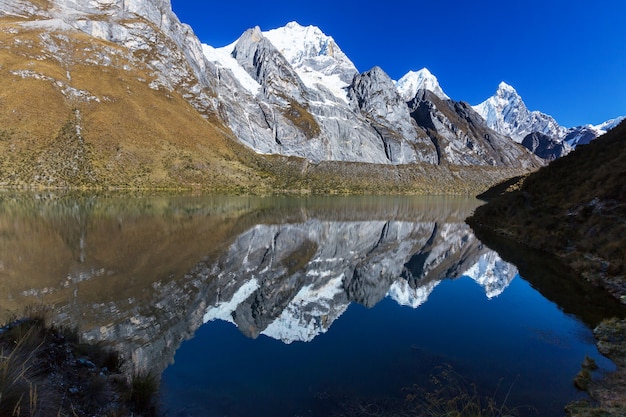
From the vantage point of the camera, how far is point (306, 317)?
54.6 ft

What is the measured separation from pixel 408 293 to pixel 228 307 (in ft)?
39.1

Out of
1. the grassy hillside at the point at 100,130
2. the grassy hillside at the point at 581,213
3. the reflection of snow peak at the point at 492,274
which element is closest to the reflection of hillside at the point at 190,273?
the reflection of snow peak at the point at 492,274

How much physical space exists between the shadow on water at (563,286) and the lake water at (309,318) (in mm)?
160

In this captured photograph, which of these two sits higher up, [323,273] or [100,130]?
[100,130]

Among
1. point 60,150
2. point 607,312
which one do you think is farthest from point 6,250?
point 60,150

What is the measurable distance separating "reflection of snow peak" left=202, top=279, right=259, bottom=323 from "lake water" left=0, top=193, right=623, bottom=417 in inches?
4.9

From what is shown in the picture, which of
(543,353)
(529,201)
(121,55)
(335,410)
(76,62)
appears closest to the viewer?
(335,410)

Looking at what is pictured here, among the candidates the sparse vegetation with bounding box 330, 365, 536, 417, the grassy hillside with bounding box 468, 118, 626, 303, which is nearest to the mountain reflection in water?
the sparse vegetation with bounding box 330, 365, 536, 417

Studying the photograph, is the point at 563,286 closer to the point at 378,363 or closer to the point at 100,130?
the point at 378,363

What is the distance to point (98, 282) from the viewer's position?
65.8 feet

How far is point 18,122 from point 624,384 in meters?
166

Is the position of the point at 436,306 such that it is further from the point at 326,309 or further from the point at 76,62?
the point at 76,62

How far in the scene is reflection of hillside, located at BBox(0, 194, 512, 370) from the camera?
1573cm

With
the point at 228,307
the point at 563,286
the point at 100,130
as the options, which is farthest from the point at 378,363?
the point at 100,130
